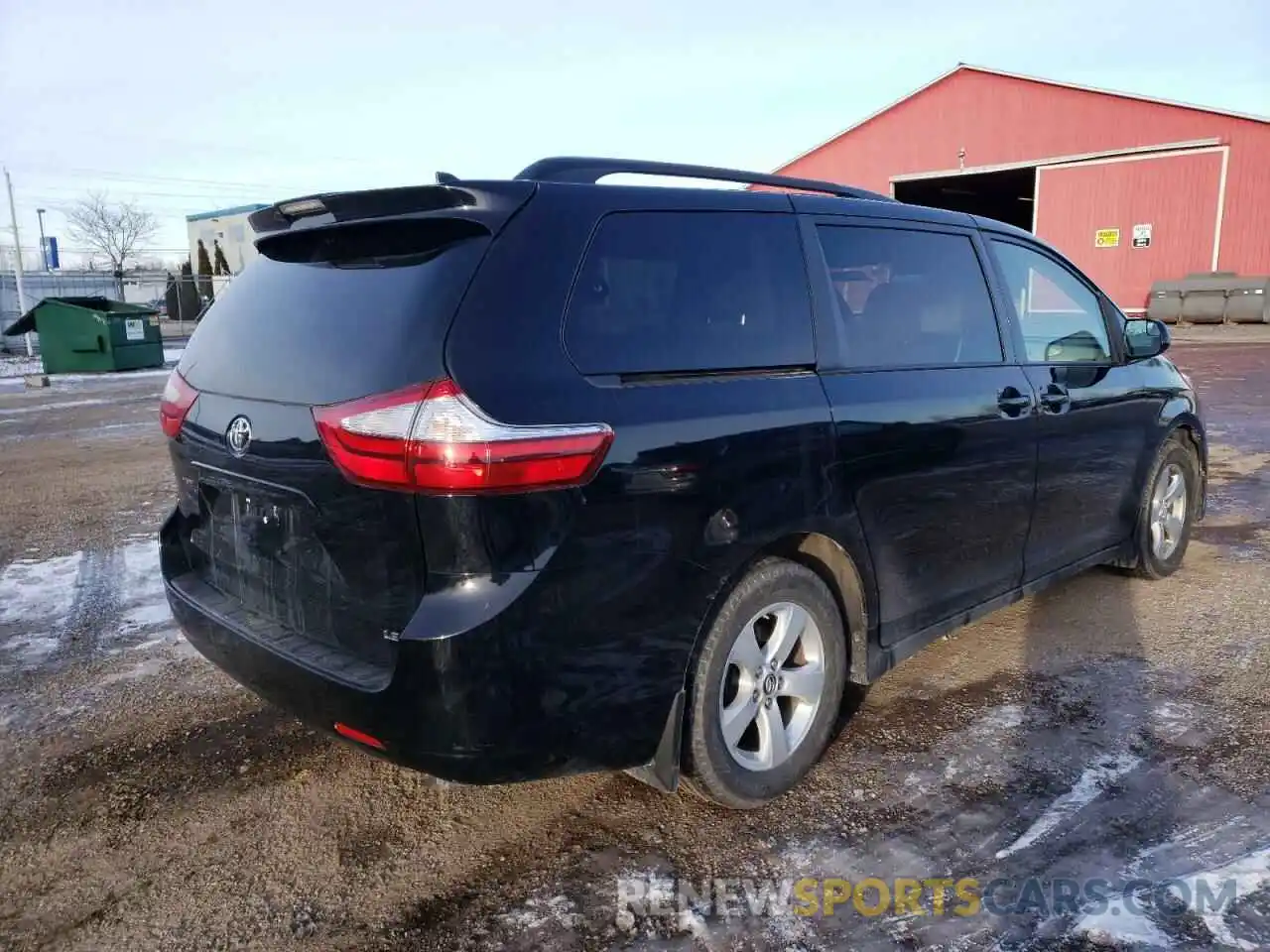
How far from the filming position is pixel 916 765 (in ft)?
10.1

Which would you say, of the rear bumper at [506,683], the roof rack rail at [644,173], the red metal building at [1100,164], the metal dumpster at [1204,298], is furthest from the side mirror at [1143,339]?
the red metal building at [1100,164]

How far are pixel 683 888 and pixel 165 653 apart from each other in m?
2.74

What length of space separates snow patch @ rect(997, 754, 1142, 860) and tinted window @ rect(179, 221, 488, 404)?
2.08 m

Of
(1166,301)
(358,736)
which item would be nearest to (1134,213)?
(1166,301)

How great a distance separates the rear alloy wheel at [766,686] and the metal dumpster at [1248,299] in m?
23.9

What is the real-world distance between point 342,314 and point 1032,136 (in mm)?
26433

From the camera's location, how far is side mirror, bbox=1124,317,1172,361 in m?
4.45

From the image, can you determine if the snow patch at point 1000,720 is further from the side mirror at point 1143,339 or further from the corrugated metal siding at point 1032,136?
the corrugated metal siding at point 1032,136

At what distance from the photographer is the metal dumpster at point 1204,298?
73.3 ft

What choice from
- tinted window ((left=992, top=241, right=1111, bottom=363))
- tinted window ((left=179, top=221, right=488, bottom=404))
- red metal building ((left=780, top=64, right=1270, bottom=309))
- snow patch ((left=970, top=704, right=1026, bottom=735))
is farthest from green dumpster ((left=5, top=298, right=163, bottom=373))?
red metal building ((left=780, top=64, right=1270, bottom=309))

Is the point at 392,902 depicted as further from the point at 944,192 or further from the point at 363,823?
the point at 944,192

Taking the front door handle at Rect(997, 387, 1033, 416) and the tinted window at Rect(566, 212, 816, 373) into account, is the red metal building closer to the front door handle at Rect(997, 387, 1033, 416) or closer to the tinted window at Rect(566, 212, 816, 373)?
the front door handle at Rect(997, 387, 1033, 416)

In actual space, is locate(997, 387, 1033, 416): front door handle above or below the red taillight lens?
above

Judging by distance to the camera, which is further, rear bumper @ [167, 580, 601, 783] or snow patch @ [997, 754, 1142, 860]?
snow patch @ [997, 754, 1142, 860]
